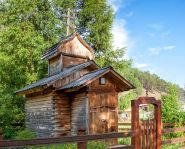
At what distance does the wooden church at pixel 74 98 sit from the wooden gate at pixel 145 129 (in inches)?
299

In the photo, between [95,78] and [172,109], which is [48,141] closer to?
[95,78]

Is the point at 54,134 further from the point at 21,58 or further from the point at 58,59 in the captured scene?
the point at 21,58

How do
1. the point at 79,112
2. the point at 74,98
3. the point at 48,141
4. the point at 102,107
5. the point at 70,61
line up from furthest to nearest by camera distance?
the point at 70,61
the point at 74,98
the point at 79,112
the point at 102,107
the point at 48,141

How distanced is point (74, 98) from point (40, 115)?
3421 millimetres

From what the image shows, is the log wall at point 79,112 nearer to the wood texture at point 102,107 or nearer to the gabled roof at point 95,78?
the wood texture at point 102,107

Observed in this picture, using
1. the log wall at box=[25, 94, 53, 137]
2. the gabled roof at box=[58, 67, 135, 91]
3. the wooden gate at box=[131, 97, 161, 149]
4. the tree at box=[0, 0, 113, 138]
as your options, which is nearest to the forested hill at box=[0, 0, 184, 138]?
the tree at box=[0, 0, 113, 138]

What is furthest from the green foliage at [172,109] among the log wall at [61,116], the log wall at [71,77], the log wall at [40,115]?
the log wall at [40,115]

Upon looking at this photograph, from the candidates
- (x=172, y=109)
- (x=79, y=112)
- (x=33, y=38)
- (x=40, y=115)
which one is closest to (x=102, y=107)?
(x=79, y=112)

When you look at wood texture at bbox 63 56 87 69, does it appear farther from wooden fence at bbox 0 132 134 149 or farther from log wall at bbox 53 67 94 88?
wooden fence at bbox 0 132 134 149

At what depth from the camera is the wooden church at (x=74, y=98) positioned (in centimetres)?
1800

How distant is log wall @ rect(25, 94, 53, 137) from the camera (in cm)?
2025

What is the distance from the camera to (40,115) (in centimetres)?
2178

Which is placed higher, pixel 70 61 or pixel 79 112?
pixel 70 61

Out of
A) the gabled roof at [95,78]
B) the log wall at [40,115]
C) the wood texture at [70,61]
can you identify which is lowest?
the log wall at [40,115]
